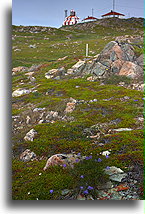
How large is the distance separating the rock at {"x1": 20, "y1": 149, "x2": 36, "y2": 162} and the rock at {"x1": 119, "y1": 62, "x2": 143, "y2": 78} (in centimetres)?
1237

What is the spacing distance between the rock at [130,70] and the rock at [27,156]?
40.6 feet

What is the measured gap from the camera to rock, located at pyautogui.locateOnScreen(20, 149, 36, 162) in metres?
7.09

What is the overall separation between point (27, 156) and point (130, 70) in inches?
522

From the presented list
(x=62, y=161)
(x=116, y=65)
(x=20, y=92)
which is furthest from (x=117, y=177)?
(x=116, y=65)

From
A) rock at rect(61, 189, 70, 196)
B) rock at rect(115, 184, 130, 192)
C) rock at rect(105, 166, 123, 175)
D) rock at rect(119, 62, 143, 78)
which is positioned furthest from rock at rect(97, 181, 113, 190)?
rock at rect(119, 62, 143, 78)

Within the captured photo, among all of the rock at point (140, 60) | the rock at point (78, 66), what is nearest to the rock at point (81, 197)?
the rock at point (140, 60)

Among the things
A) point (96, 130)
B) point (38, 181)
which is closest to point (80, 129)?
point (96, 130)

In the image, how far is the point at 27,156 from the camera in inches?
283

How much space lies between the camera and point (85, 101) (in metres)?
13.2

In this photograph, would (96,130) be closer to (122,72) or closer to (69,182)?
(69,182)

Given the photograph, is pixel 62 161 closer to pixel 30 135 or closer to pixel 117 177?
pixel 117 177

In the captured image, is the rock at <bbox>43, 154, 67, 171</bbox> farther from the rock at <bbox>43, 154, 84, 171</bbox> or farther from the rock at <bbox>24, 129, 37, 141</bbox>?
the rock at <bbox>24, 129, 37, 141</bbox>

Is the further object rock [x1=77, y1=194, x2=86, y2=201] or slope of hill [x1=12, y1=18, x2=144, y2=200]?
slope of hill [x1=12, y1=18, x2=144, y2=200]

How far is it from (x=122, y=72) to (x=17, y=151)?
13.0 metres
